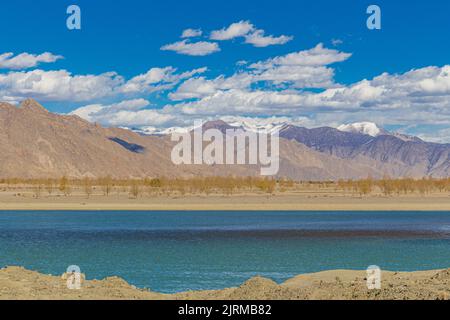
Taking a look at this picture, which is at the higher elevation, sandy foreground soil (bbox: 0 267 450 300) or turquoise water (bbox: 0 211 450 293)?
sandy foreground soil (bbox: 0 267 450 300)

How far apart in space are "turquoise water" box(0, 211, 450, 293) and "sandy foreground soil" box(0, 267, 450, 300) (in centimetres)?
624

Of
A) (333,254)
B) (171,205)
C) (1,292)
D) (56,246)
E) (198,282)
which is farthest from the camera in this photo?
(171,205)

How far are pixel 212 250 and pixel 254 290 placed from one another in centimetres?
2571

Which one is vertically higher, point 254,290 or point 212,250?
point 254,290

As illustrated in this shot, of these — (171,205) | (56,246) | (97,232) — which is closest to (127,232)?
(97,232)

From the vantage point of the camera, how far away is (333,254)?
44.9 m

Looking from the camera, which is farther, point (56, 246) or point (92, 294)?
point (56, 246)

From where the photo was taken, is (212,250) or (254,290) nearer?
(254,290)

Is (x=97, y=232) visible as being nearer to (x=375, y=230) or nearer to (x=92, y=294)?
(x=375, y=230)

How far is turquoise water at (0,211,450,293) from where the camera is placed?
115ft

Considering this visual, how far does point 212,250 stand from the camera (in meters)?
46.8

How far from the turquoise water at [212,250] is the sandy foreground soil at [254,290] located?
624cm

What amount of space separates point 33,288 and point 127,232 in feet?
139

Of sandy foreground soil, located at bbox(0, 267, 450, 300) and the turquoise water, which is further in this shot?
the turquoise water
